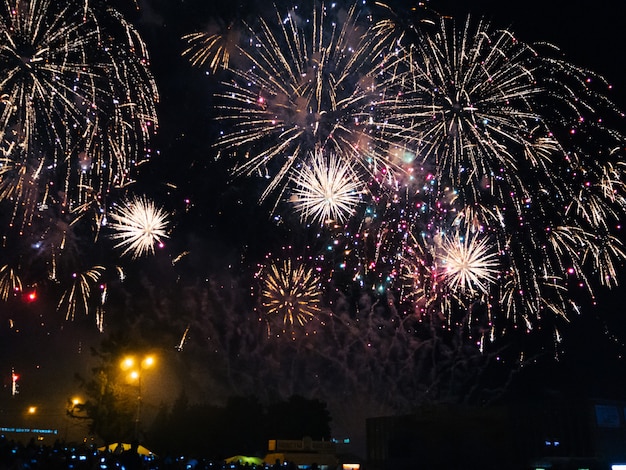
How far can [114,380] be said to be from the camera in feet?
132

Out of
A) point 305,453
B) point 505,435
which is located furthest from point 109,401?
point 505,435

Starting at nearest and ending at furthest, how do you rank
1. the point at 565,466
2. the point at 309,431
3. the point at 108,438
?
1. the point at 565,466
2. the point at 108,438
3. the point at 309,431

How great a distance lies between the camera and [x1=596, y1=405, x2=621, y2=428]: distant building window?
35656 mm

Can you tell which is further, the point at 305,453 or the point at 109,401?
the point at 109,401

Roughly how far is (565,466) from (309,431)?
28.0m

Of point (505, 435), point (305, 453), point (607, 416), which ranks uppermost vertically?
point (607, 416)

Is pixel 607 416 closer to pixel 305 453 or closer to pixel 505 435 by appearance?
pixel 505 435

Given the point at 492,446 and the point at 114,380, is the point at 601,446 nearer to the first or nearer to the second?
the point at 492,446

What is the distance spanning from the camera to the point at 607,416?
35.9 metres

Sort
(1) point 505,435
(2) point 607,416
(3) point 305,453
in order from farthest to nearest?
(1) point 505,435 < (2) point 607,416 < (3) point 305,453

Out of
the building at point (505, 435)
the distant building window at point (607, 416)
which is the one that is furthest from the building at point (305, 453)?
the distant building window at point (607, 416)

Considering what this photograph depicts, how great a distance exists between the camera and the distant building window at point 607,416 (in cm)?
3566

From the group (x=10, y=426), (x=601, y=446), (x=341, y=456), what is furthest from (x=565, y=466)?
(x=10, y=426)

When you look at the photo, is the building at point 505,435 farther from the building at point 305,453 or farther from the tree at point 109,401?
the tree at point 109,401
